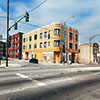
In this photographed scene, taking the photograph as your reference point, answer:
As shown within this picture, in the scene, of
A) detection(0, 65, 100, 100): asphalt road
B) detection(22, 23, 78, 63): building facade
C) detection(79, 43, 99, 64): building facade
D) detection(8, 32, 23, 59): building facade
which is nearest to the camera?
detection(0, 65, 100, 100): asphalt road

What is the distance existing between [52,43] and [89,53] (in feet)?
57.1

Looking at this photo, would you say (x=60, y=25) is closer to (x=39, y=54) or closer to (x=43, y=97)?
(x=39, y=54)

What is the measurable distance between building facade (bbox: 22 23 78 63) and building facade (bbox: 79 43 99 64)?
5593 millimetres

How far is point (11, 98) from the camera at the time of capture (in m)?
4.63

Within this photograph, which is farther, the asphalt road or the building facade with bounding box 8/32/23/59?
the building facade with bounding box 8/32/23/59

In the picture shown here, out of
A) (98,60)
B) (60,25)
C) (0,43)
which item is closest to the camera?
(60,25)

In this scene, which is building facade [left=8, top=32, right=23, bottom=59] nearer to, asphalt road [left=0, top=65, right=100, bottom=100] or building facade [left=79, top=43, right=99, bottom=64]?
building facade [left=79, top=43, right=99, bottom=64]

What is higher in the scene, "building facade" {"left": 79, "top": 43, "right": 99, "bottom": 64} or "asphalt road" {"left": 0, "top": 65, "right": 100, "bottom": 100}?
"building facade" {"left": 79, "top": 43, "right": 99, "bottom": 64}

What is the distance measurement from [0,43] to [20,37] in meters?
34.8

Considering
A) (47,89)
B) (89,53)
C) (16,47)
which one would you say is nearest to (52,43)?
(89,53)

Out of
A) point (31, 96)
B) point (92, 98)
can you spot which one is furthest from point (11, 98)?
point (92, 98)

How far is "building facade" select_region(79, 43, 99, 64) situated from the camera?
41.3m

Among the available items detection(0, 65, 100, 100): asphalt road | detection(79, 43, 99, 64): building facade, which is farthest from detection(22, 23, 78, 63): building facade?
detection(0, 65, 100, 100): asphalt road

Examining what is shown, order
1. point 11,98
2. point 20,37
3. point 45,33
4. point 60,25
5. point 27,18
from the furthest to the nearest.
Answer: point 20,37, point 45,33, point 60,25, point 27,18, point 11,98
